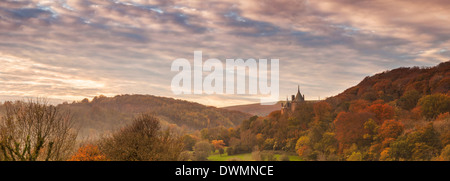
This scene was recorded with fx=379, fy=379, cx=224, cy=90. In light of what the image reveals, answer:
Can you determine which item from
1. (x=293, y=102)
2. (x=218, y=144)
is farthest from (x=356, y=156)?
(x=293, y=102)

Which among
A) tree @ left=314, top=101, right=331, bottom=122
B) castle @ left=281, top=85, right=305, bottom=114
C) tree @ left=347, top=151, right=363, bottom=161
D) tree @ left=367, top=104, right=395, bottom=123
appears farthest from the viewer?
castle @ left=281, top=85, right=305, bottom=114

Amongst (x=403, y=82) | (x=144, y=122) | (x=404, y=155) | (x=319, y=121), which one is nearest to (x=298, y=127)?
(x=319, y=121)

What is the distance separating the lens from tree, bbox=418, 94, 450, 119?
97.8 meters

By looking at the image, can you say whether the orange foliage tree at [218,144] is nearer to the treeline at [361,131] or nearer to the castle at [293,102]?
the treeline at [361,131]

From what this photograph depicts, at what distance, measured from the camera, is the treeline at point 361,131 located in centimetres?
7450

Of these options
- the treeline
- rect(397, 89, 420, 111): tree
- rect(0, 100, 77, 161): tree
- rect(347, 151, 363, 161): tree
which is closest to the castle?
the treeline

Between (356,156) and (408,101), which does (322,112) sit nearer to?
(408,101)

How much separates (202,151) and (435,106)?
2504 inches

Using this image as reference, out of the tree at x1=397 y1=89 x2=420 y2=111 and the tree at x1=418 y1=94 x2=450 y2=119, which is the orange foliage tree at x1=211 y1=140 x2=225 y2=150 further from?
the tree at x1=418 y1=94 x2=450 y2=119

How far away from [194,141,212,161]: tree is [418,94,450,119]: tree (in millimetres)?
59315

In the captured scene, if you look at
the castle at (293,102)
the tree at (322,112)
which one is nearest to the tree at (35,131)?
the tree at (322,112)

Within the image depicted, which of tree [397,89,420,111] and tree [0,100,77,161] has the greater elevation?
tree [397,89,420,111]
